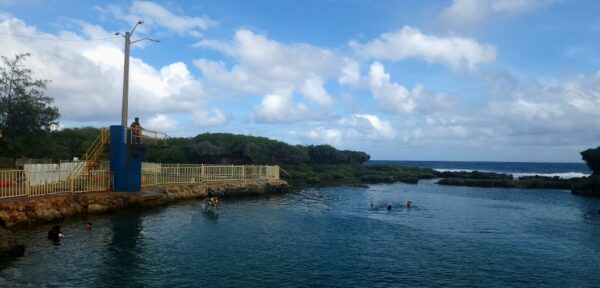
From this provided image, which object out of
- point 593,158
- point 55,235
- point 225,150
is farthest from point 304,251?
point 225,150

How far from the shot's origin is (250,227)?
79.8 feet

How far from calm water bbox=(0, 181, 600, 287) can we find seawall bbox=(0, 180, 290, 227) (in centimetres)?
125

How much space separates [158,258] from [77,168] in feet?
47.2

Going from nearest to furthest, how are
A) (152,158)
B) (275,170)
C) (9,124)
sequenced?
(9,124) < (275,170) < (152,158)

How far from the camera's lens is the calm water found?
14516 millimetres

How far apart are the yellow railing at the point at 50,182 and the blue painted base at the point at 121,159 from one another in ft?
2.00

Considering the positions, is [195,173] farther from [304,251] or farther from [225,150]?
[225,150]

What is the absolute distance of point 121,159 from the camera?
28750 mm

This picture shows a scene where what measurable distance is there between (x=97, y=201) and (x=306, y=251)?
1494cm

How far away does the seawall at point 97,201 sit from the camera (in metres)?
21.5

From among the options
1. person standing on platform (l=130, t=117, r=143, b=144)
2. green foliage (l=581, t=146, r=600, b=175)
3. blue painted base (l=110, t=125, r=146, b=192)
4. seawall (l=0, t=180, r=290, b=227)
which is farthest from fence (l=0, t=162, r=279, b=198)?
green foliage (l=581, t=146, r=600, b=175)

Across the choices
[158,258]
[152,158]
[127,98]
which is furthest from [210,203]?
[152,158]

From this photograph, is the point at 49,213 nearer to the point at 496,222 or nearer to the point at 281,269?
the point at 281,269

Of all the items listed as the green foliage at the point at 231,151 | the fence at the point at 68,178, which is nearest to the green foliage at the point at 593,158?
the green foliage at the point at 231,151
